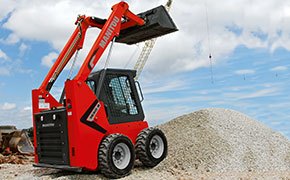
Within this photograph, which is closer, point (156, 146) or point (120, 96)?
point (120, 96)

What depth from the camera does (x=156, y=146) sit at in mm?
8875

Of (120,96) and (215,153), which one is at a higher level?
(120,96)

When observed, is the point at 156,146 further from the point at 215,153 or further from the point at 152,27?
the point at 152,27

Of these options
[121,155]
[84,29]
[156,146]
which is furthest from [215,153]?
[84,29]

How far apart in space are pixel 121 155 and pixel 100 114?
3.17ft

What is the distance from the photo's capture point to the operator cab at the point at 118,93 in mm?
8375

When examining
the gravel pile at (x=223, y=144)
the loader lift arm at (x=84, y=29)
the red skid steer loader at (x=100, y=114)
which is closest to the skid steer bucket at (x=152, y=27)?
the red skid steer loader at (x=100, y=114)

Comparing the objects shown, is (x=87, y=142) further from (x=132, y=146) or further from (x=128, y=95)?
(x=128, y=95)

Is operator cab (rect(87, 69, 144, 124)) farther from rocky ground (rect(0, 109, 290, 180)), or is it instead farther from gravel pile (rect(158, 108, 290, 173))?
gravel pile (rect(158, 108, 290, 173))

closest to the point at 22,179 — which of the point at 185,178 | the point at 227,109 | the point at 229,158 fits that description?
the point at 185,178

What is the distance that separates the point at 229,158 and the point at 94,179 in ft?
11.5

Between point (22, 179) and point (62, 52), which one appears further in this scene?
point (62, 52)

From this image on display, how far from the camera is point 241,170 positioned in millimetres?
9062

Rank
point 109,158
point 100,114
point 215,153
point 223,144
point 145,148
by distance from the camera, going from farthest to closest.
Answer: point 223,144 < point 215,153 < point 145,148 < point 100,114 < point 109,158
